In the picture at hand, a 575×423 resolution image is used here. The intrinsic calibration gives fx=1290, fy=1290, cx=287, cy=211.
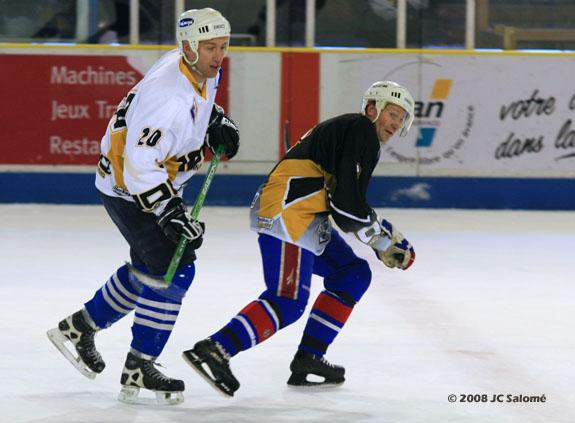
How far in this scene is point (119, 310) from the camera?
3.88m

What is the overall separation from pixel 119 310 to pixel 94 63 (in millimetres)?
4860

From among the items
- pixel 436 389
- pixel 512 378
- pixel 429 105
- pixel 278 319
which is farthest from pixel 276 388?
pixel 429 105

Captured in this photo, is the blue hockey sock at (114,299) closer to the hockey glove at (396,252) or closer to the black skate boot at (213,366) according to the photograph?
the black skate boot at (213,366)

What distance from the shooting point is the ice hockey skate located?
3.86 meters

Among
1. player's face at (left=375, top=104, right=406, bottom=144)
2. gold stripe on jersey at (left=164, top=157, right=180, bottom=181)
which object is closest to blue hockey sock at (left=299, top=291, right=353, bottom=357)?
player's face at (left=375, top=104, right=406, bottom=144)

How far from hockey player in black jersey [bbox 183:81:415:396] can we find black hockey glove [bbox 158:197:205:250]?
33cm

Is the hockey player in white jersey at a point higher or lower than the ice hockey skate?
higher

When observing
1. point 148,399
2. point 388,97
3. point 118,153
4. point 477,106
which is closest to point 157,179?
point 118,153

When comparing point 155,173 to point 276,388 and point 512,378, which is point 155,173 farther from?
point 512,378

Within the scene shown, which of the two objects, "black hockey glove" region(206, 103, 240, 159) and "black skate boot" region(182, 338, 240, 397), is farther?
"black hockey glove" region(206, 103, 240, 159)

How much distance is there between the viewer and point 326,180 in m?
3.88

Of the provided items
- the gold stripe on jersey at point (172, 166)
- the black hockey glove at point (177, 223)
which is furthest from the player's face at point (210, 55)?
the black hockey glove at point (177, 223)

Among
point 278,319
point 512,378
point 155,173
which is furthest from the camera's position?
point 512,378

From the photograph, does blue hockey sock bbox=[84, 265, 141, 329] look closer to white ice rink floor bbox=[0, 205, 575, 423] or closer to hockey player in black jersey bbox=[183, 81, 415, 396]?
white ice rink floor bbox=[0, 205, 575, 423]
